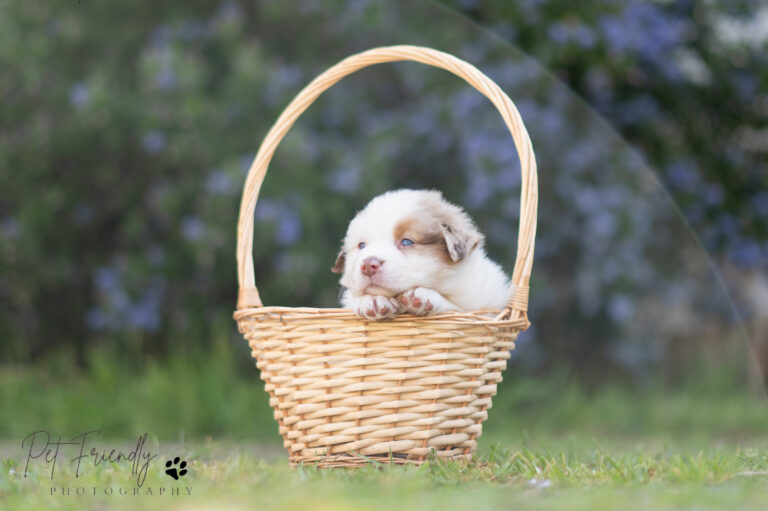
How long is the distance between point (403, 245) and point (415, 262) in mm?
73

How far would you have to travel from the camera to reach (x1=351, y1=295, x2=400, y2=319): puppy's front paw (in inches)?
82.1

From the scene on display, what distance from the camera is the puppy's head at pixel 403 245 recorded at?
2.20 m

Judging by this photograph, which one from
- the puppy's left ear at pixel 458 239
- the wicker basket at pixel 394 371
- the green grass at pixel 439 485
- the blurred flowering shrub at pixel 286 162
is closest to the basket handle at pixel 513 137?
the wicker basket at pixel 394 371

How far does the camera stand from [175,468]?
2055mm

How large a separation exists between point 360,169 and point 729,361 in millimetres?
3095

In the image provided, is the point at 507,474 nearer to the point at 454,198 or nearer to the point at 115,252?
the point at 454,198

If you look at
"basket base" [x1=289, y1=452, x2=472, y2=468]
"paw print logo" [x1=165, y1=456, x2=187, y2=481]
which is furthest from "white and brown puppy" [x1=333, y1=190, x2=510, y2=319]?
"paw print logo" [x1=165, y1=456, x2=187, y2=481]

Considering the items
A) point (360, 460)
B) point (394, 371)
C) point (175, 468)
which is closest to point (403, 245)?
point (394, 371)

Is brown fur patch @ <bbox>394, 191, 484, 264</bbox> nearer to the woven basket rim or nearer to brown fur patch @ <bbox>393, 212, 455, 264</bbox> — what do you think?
brown fur patch @ <bbox>393, 212, 455, 264</bbox>

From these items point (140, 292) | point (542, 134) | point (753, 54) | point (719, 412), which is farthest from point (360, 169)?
point (753, 54)

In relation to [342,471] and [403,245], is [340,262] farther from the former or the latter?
[342,471]

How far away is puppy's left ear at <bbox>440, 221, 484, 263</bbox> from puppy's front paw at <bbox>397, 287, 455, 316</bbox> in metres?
0.13

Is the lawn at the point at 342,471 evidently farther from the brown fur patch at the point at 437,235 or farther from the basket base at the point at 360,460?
the brown fur patch at the point at 437,235

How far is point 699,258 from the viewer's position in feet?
17.9
